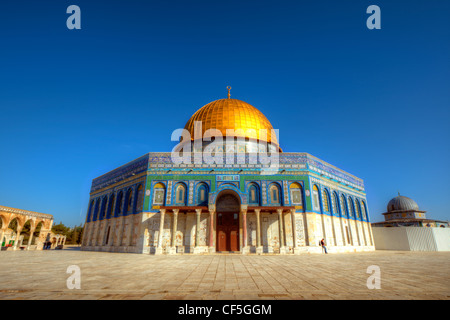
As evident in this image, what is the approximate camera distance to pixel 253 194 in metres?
20.2

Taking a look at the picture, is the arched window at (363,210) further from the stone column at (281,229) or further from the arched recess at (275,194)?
the stone column at (281,229)

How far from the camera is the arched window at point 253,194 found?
20084 millimetres

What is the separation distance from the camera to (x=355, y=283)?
5301 millimetres

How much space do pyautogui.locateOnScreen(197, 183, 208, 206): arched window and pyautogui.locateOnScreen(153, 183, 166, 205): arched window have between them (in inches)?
121

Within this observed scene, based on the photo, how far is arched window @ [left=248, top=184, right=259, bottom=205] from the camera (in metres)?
20.1

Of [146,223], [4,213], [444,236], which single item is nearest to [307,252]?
[146,223]

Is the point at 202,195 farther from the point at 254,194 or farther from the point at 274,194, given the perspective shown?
the point at 274,194

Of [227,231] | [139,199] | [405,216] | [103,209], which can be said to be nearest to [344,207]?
[227,231]

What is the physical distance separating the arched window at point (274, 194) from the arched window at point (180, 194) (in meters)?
7.53

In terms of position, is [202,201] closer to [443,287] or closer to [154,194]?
[154,194]

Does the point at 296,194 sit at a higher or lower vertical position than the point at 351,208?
higher

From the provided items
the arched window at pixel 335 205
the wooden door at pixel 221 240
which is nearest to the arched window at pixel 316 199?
the arched window at pixel 335 205

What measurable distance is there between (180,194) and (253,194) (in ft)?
20.8
